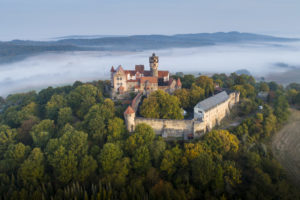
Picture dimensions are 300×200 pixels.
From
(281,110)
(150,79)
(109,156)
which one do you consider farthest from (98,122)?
(281,110)

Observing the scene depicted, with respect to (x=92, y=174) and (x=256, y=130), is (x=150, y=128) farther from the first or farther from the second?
(x=256, y=130)

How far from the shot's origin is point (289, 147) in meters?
45.9

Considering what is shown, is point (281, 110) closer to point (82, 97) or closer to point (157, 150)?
point (157, 150)

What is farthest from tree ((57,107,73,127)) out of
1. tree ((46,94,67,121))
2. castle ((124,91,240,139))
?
castle ((124,91,240,139))

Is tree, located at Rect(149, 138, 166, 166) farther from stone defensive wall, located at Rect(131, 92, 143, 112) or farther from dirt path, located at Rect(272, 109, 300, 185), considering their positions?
dirt path, located at Rect(272, 109, 300, 185)

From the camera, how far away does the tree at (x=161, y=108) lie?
148ft

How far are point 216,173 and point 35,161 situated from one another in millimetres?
30447

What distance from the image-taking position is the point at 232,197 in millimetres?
34250

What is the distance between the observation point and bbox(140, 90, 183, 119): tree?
45094 millimetres

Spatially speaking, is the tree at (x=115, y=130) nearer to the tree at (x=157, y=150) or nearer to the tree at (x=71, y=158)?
A: the tree at (x=71, y=158)

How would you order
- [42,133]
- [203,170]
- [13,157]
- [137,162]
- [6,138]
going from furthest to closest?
[6,138] < [42,133] < [13,157] < [137,162] < [203,170]

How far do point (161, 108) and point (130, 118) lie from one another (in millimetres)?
7200

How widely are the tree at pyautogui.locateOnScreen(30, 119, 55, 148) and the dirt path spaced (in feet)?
152

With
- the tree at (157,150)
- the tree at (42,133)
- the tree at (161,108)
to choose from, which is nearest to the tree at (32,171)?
the tree at (42,133)
